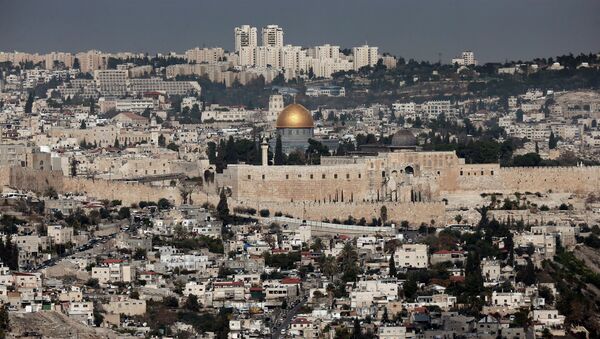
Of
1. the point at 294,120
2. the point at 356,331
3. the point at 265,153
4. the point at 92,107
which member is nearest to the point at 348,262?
the point at 356,331

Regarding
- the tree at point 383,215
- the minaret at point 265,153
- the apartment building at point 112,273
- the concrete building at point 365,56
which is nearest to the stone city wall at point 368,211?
the tree at point 383,215

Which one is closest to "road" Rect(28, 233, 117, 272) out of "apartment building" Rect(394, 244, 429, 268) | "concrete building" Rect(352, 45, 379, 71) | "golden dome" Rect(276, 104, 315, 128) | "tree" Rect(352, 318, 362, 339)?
"apartment building" Rect(394, 244, 429, 268)

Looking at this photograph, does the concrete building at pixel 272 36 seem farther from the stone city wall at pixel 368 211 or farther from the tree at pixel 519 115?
the stone city wall at pixel 368 211

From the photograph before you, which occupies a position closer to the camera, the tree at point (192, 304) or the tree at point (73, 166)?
the tree at point (192, 304)

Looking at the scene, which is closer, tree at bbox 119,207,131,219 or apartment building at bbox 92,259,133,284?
apartment building at bbox 92,259,133,284

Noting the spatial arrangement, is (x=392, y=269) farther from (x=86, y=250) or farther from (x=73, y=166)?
(x=73, y=166)

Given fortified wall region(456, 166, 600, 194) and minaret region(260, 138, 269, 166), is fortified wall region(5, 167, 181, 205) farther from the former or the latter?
fortified wall region(456, 166, 600, 194)

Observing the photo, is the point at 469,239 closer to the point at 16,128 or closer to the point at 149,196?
the point at 149,196

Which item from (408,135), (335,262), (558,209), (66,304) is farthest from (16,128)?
(66,304)
